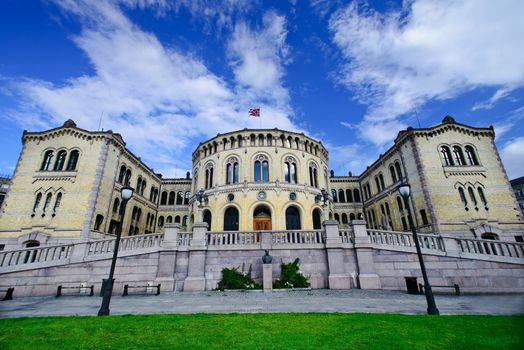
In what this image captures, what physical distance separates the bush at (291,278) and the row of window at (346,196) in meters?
29.0

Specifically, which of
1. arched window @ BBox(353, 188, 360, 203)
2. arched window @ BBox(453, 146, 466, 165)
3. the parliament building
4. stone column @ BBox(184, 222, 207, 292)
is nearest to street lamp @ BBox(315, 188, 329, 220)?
the parliament building

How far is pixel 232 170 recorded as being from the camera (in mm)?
27797

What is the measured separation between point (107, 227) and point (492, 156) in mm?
42820

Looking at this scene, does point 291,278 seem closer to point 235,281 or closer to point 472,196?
point 235,281

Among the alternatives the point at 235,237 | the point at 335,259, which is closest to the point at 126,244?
the point at 235,237

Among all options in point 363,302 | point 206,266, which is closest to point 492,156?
point 363,302

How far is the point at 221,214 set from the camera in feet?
85.1

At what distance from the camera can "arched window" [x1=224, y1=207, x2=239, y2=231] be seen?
25.8 m

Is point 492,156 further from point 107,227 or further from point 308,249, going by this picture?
point 107,227

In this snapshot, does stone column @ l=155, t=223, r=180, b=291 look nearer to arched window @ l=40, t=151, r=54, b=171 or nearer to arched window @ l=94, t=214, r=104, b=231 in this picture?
arched window @ l=94, t=214, r=104, b=231

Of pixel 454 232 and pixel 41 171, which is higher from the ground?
pixel 41 171

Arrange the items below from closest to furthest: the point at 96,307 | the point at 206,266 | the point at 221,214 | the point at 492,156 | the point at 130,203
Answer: the point at 96,307 → the point at 206,266 → the point at 221,214 → the point at 492,156 → the point at 130,203

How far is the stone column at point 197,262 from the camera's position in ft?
46.1

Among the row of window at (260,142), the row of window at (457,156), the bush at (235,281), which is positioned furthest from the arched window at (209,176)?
the row of window at (457,156)
